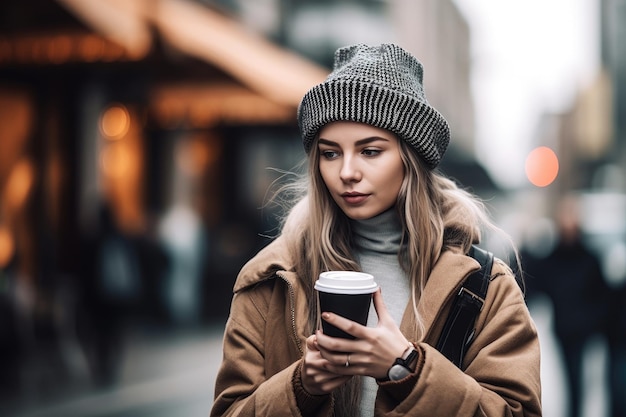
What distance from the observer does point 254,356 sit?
2.25 meters

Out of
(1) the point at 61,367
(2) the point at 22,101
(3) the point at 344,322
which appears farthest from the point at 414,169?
(2) the point at 22,101

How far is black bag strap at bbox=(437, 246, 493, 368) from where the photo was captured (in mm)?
2111

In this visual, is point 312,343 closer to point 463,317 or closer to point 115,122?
point 463,317

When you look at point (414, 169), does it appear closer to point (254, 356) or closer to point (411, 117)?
point (411, 117)

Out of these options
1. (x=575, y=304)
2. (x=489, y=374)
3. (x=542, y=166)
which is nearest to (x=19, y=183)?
(x=575, y=304)

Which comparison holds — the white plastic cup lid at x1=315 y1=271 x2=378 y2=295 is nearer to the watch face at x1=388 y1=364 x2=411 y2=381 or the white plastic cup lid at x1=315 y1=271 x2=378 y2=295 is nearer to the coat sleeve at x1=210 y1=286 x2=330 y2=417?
the watch face at x1=388 y1=364 x2=411 y2=381

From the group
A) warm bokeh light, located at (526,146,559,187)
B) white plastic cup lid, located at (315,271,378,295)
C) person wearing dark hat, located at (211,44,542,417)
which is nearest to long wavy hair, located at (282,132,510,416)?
person wearing dark hat, located at (211,44,542,417)

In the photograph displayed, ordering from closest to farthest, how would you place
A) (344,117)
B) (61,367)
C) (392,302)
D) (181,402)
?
1. (344,117)
2. (392,302)
3. (181,402)
4. (61,367)

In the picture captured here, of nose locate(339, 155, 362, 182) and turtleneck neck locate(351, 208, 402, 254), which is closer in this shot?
nose locate(339, 155, 362, 182)

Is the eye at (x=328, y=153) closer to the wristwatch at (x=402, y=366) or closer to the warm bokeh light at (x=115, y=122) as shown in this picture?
the wristwatch at (x=402, y=366)

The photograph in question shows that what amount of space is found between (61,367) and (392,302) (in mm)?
6900

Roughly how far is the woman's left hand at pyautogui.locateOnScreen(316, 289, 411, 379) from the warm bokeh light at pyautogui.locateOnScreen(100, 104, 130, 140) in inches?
412

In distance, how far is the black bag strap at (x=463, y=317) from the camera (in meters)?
2.11

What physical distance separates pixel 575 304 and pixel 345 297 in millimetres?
5405
